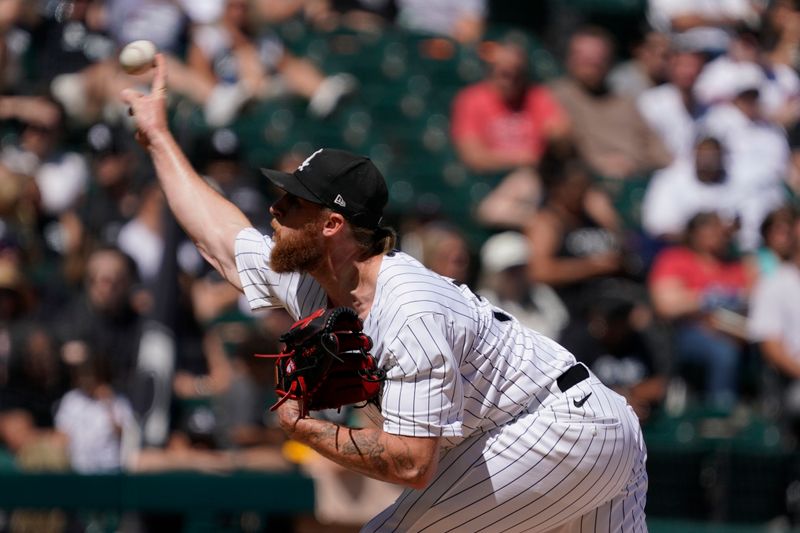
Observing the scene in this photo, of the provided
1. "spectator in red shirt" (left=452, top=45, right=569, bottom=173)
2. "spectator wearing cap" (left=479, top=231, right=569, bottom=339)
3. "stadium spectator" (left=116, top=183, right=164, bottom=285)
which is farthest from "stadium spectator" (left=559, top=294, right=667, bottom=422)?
"stadium spectator" (left=116, top=183, right=164, bottom=285)

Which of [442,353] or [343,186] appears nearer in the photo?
[442,353]

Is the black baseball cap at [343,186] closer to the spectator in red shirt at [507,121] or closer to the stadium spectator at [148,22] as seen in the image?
the spectator in red shirt at [507,121]

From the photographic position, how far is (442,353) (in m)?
3.77

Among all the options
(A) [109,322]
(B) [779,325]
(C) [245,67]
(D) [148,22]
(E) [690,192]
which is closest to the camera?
(A) [109,322]

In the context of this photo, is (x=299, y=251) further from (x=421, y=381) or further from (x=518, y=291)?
(x=518, y=291)

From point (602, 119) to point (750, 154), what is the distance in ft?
3.82

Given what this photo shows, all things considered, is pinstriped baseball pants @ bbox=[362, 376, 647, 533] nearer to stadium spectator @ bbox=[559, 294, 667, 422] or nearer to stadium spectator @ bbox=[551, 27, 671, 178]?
stadium spectator @ bbox=[559, 294, 667, 422]

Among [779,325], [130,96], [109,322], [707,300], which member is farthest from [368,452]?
[707,300]

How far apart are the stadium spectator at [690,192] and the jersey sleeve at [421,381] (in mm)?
6298

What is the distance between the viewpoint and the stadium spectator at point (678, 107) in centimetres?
1126

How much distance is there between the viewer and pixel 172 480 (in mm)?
6742

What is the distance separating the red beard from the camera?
4.00 m

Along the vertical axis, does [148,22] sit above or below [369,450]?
below

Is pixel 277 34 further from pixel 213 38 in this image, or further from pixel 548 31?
pixel 548 31
